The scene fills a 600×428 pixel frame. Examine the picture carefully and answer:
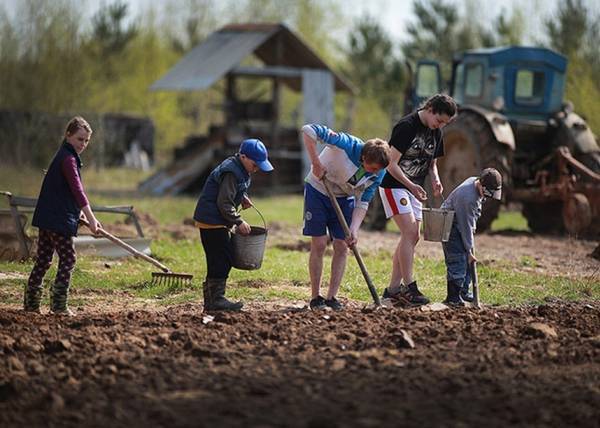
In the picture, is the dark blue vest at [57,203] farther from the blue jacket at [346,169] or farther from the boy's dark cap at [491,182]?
the boy's dark cap at [491,182]

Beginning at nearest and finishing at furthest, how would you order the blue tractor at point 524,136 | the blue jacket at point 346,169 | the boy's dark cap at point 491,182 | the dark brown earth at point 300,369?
the dark brown earth at point 300,369 → the blue jacket at point 346,169 → the boy's dark cap at point 491,182 → the blue tractor at point 524,136

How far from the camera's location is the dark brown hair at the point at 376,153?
28.3ft

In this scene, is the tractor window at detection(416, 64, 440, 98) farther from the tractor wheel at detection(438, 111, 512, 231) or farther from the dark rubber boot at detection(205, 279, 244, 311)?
the dark rubber boot at detection(205, 279, 244, 311)

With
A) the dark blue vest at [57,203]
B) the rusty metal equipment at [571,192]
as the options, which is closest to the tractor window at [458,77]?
the rusty metal equipment at [571,192]

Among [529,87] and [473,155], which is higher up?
[529,87]

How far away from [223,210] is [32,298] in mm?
1639

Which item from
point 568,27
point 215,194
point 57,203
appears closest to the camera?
point 57,203

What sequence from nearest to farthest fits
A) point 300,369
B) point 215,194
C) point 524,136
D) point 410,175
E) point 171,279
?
point 300,369 → point 215,194 → point 410,175 → point 171,279 → point 524,136

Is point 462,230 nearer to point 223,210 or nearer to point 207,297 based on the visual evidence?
point 223,210

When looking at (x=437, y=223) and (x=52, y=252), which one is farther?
(x=437, y=223)

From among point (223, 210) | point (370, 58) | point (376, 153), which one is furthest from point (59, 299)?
point (370, 58)

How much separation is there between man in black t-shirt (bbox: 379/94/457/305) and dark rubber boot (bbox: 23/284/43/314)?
292 centimetres

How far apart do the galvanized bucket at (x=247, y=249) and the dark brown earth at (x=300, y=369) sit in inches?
21.5

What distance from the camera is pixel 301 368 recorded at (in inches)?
260
